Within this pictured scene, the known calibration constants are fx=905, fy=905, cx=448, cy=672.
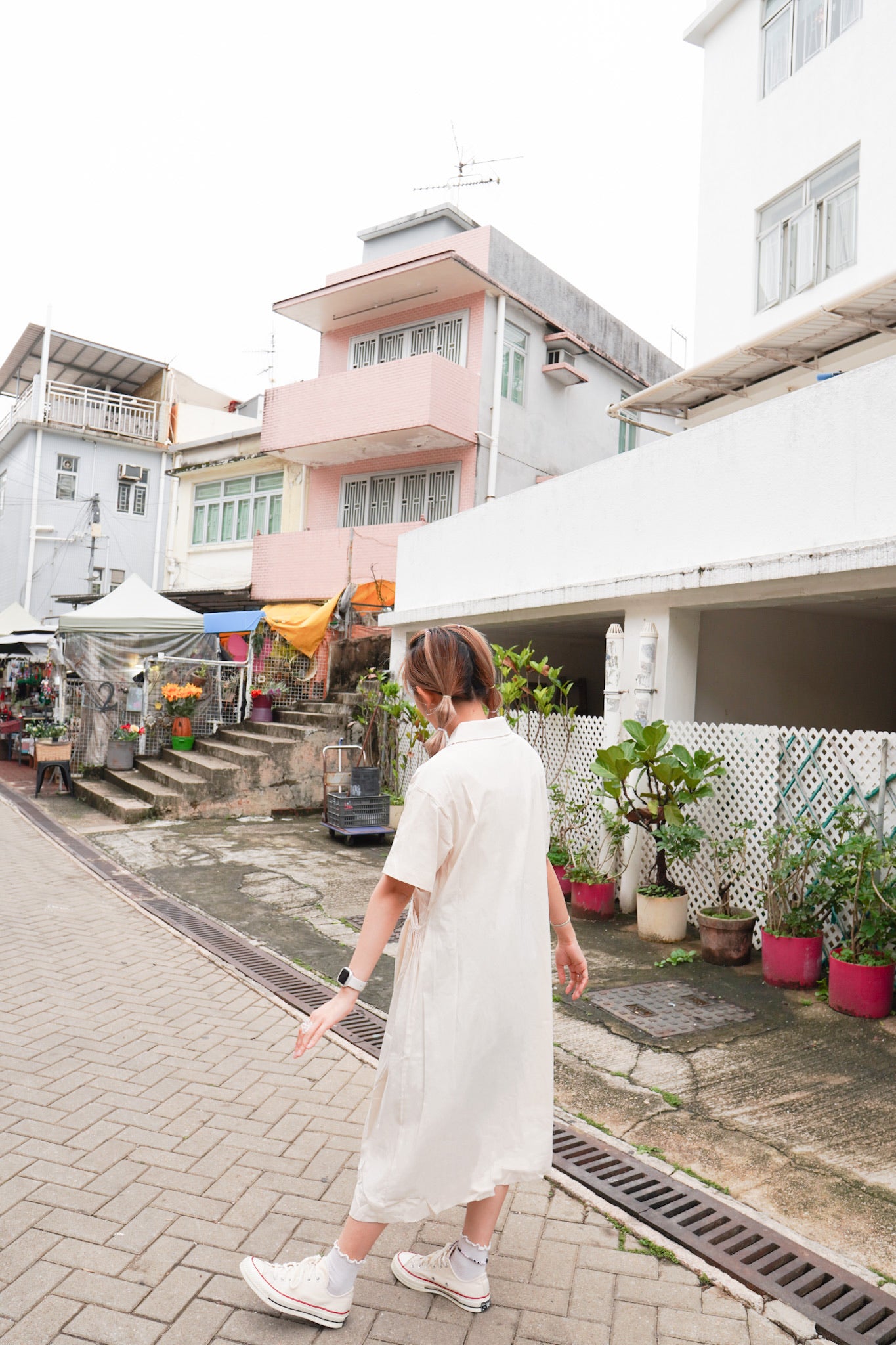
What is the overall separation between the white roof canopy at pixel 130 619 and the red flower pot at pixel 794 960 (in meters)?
10.9

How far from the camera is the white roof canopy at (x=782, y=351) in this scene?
25.1ft

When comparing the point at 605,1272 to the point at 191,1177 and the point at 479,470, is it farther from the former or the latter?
the point at 479,470

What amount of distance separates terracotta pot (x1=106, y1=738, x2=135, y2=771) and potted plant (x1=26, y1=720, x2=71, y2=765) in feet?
2.50

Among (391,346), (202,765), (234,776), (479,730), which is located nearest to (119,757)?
(202,765)

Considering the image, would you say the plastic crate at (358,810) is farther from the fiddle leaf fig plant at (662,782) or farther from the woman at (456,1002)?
the woman at (456,1002)

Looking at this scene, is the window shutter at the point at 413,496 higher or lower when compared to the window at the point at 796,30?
lower

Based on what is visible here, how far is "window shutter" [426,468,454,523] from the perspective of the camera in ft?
54.7

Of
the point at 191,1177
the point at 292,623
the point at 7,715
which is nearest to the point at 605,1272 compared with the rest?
the point at 191,1177

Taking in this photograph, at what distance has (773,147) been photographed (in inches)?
424

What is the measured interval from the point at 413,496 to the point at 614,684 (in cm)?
1011

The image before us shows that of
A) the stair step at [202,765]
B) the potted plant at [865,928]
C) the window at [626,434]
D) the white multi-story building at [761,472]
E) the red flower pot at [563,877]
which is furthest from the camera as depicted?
the window at [626,434]

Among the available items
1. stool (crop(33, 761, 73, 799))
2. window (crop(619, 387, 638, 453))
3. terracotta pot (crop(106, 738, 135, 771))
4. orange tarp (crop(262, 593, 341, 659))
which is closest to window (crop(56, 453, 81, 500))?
orange tarp (crop(262, 593, 341, 659))

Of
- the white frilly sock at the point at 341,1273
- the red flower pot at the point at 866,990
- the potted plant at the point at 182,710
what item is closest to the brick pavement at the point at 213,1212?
the white frilly sock at the point at 341,1273

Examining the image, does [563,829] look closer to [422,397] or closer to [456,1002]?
[456,1002]
